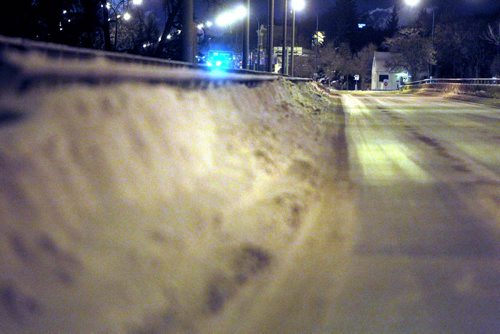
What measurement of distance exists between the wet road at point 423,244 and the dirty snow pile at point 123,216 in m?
0.83

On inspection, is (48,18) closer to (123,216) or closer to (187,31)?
(187,31)

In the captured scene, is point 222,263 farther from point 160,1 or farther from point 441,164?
point 160,1

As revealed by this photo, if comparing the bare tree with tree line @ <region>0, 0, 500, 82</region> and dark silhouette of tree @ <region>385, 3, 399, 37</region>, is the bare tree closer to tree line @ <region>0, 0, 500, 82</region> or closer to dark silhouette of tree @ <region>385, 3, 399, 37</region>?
tree line @ <region>0, 0, 500, 82</region>

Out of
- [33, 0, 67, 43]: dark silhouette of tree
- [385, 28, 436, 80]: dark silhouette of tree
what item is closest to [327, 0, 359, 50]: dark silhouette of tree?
[385, 28, 436, 80]: dark silhouette of tree

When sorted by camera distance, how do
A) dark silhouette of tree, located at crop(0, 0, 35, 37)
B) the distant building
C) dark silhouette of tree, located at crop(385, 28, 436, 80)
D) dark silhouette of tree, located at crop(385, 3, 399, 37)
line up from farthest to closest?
dark silhouette of tree, located at crop(385, 3, 399, 37) → the distant building → dark silhouette of tree, located at crop(385, 28, 436, 80) → dark silhouette of tree, located at crop(0, 0, 35, 37)

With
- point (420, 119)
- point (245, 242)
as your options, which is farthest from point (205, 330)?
point (420, 119)

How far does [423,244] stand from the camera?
23.0 ft

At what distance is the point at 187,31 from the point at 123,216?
7.13m

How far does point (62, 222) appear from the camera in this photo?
4465 mm

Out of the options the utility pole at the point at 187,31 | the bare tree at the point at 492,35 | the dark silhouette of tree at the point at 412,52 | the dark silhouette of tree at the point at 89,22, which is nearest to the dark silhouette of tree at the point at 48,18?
the dark silhouette of tree at the point at 89,22

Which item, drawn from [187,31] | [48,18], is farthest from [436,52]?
[187,31]

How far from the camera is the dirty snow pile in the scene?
4098 millimetres

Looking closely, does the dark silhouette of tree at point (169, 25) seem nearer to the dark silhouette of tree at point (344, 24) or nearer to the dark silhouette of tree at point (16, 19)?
the dark silhouette of tree at point (16, 19)

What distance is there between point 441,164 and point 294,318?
26.5 ft
